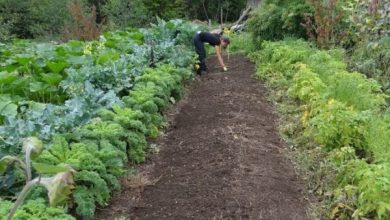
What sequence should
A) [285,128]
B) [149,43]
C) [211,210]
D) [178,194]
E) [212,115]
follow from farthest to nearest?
[149,43]
[212,115]
[285,128]
[178,194]
[211,210]

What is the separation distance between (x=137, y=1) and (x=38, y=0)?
513 centimetres

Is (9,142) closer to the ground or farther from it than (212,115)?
farther from it

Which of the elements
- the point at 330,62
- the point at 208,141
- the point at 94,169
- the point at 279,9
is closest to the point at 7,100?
the point at 94,169

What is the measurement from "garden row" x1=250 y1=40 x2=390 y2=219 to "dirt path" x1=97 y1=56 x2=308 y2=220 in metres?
0.26

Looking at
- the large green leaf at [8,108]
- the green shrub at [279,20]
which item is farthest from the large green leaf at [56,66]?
the green shrub at [279,20]

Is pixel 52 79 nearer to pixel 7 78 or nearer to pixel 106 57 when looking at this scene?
pixel 7 78

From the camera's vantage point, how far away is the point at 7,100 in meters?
5.37

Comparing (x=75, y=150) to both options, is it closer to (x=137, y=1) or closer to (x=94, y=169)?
(x=94, y=169)

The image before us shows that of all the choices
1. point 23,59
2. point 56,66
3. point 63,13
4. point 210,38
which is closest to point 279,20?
point 210,38

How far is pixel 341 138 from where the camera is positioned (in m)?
4.62

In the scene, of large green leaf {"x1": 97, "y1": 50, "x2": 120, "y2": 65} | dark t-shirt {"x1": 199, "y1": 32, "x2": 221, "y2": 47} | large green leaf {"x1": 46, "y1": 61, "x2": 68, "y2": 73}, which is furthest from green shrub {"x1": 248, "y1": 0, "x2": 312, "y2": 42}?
large green leaf {"x1": 46, "y1": 61, "x2": 68, "y2": 73}

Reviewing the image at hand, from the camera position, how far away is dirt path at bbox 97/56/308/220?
13.3 feet

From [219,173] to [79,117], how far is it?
1.59 metres

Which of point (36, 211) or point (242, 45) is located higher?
point (36, 211)
